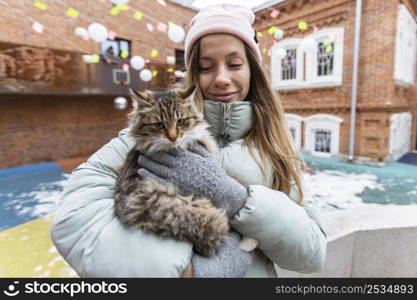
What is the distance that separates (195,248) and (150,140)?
2.34ft

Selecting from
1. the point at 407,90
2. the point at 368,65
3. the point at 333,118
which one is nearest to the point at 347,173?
the point at 333,118

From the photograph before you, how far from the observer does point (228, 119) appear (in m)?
1.59

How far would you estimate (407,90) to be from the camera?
744 centimetres

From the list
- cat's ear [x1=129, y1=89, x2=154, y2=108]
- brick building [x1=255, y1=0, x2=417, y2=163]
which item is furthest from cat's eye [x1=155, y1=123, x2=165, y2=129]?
brick building [x1=255, y1=0, x2=417, y2=163]

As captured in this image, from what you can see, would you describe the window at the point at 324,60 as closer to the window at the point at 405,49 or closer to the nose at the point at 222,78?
the window at the point at 405,49

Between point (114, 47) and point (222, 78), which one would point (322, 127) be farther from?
point (114, 47)

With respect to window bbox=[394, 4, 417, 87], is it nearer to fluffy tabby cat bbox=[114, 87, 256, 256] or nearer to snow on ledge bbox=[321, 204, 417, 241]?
snow on ledge bbox=[321, 204, 417, 241]

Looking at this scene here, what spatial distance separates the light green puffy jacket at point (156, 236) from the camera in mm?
1079

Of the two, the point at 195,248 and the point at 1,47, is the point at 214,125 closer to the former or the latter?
the point at 195,248

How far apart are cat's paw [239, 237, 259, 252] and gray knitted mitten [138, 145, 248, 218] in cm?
18


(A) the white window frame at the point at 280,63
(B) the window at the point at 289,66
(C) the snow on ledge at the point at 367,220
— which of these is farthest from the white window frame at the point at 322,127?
(C) the snow on ledge at the point at 367,220

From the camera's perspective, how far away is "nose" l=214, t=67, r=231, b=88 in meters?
1.55

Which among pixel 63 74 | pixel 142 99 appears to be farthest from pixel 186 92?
pixel 63 74

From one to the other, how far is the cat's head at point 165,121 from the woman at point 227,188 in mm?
119
